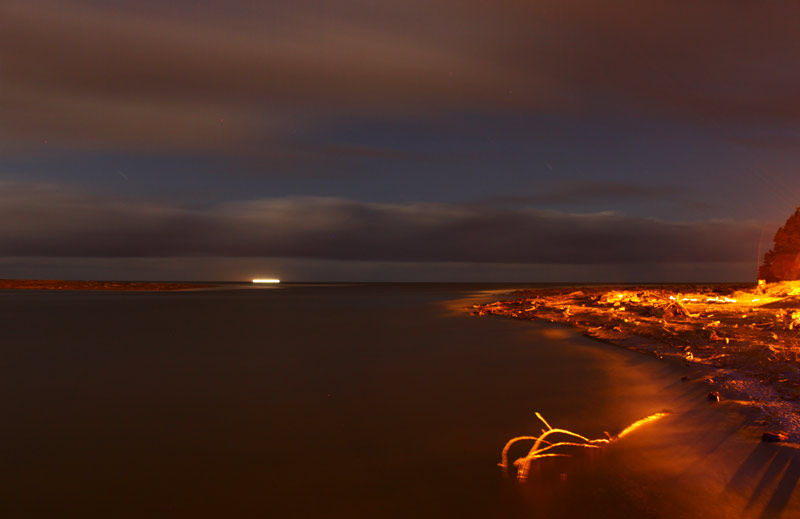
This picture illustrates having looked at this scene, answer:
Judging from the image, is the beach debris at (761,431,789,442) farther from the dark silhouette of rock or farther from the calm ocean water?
the dark silhouette of rock

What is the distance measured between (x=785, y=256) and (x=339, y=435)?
5854cm

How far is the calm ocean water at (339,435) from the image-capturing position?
6.03 meters

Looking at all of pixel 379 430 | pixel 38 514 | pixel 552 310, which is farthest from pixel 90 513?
pixel 552 310

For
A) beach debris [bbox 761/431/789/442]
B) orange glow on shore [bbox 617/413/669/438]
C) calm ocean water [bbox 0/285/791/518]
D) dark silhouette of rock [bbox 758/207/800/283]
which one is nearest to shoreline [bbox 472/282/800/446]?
beach debris [bbox 761/431/789/442]

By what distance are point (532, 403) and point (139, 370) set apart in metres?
12.7

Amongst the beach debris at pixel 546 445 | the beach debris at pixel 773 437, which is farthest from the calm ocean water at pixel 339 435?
the beach debris at pixel 773 437

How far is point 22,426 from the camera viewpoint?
959 centimetres

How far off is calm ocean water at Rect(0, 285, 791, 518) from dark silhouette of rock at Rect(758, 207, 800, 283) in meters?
43.9

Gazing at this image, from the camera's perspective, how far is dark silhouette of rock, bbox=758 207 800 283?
48.9m

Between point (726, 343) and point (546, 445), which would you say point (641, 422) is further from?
point (726, 343)

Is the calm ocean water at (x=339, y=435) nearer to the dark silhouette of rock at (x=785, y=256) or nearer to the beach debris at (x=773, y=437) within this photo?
the beach debris at (x=773, y=437)

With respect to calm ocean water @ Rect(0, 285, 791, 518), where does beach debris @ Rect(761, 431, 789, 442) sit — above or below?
above

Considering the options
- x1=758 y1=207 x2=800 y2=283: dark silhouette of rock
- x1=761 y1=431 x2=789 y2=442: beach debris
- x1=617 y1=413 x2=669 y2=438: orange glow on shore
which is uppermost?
x1=758 y1=207 x2=800 y2=283: dark silhouette of rock

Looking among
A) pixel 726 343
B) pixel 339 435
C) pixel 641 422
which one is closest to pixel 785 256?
pixel 726 343
